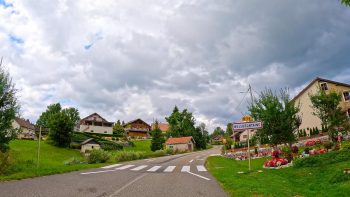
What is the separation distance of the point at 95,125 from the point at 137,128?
74.8ft

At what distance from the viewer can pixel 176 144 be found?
77.8 metres

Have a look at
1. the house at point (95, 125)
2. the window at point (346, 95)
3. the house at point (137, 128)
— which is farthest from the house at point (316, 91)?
the house at point (137, 128)

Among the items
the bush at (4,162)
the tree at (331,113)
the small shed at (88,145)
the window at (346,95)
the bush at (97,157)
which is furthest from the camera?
the small shed at (88,145)

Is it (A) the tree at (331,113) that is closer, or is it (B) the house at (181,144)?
(A) the tree at (331,113)

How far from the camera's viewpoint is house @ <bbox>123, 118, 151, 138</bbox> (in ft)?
353

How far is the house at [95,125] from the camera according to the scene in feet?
292

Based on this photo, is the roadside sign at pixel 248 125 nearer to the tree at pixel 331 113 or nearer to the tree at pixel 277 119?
the tree at pixel 277 119

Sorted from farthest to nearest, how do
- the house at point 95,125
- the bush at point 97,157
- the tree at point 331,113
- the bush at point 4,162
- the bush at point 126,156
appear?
the house at point 95,125, the bush at point 126,156, the bush at point 97,157, the tree at point 331,113, the bush at point 4,162

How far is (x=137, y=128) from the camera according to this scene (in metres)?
110

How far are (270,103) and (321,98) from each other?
7302mm

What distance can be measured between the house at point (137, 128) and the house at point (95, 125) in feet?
48.8

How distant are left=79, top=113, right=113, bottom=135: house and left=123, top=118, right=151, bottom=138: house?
14871 mm

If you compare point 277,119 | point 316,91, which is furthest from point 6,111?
point 316,91

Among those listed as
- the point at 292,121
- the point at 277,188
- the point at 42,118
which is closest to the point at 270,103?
the point at 292,121
